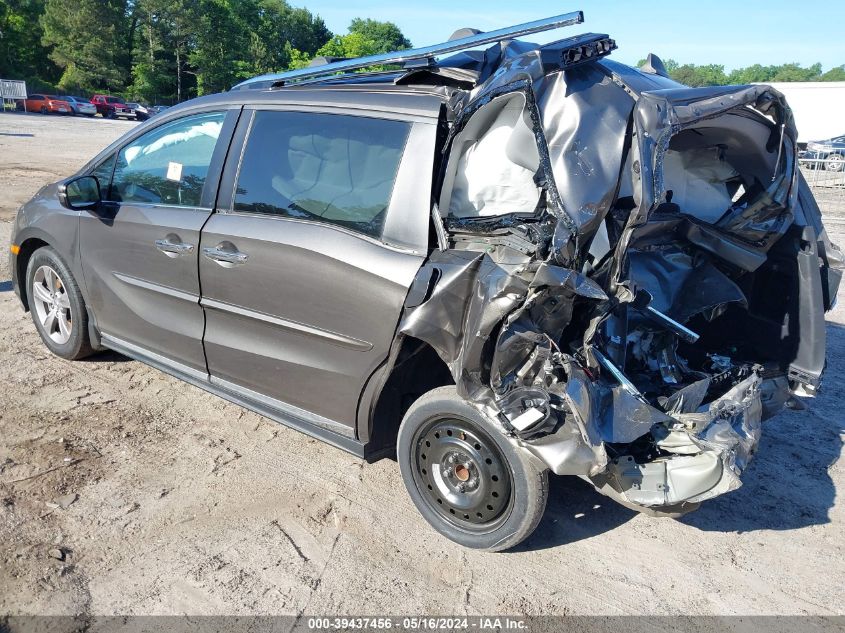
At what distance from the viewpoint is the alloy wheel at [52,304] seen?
4.96 meters

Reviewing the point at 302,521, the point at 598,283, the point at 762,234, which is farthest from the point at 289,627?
the point at 762,234

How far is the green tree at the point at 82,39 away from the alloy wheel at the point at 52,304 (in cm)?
6563

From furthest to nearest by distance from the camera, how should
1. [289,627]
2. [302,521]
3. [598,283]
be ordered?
[302,521] → [598,283] → [289,627]

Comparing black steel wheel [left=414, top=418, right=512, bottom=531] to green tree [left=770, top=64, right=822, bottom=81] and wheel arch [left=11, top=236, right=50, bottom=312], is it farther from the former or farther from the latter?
green tree [left=770, top=64, right=822, bottom=81]

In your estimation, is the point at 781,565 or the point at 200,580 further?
the point at 781,565

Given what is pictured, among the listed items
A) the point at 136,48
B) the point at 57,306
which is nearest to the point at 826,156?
the point at 57,306

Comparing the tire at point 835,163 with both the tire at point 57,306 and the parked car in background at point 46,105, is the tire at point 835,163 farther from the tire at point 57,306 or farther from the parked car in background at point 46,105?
the parked car in background at point 46,105

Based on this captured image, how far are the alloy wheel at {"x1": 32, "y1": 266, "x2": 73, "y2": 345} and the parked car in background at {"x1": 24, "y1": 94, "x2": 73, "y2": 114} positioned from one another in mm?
47696

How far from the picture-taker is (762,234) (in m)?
3.68

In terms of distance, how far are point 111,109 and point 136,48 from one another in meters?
22.6

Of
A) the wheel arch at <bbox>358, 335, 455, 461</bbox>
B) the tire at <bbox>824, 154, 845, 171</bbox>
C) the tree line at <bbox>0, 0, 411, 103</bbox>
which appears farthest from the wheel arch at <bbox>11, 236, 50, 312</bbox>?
the tree line at <bbox>0, 0, 411, 103</bbox>

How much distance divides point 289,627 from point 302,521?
2.33ft

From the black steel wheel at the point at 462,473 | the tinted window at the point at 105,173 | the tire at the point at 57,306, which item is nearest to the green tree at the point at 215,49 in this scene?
the tire at the point at 57,306

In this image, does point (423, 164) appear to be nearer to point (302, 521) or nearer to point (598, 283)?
point (598, 283)
